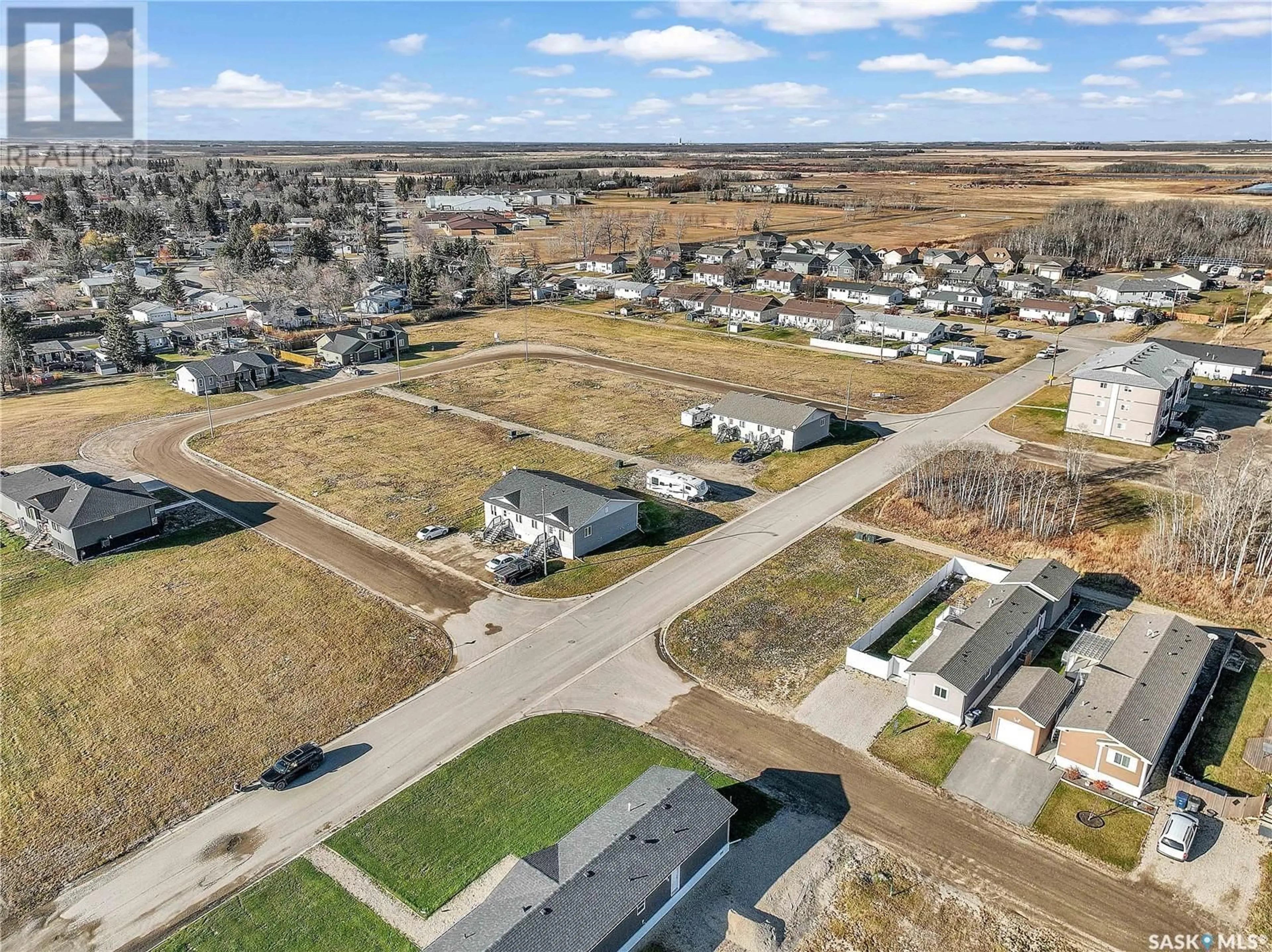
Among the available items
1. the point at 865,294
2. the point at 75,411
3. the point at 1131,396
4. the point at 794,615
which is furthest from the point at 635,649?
the point at 865,294

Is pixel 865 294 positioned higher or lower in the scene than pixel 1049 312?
higher

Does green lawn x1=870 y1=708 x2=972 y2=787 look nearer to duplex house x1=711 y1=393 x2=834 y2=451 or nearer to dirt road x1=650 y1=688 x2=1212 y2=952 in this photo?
dirt road x1=650 y1=688 x2=1212 y2=952

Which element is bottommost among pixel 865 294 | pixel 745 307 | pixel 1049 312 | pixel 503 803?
pixel 503 803

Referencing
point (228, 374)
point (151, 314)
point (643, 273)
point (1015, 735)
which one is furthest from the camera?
point (643, 273)

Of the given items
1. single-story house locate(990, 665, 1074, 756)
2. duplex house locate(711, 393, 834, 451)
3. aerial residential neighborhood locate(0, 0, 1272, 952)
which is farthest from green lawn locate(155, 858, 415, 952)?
duplex house locate(711, 393, 834, 451)

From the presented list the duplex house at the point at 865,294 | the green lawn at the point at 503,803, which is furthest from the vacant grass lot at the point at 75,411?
the duplex house at the point at 865,294

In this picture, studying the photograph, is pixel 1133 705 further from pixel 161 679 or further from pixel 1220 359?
pixel 1220 359

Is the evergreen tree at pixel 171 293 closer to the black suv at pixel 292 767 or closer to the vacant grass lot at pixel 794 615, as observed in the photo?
the black suv at pixel 292 767

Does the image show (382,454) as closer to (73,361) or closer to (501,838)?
(501,838)

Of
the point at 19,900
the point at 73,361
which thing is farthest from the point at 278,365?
the point at 19,900
